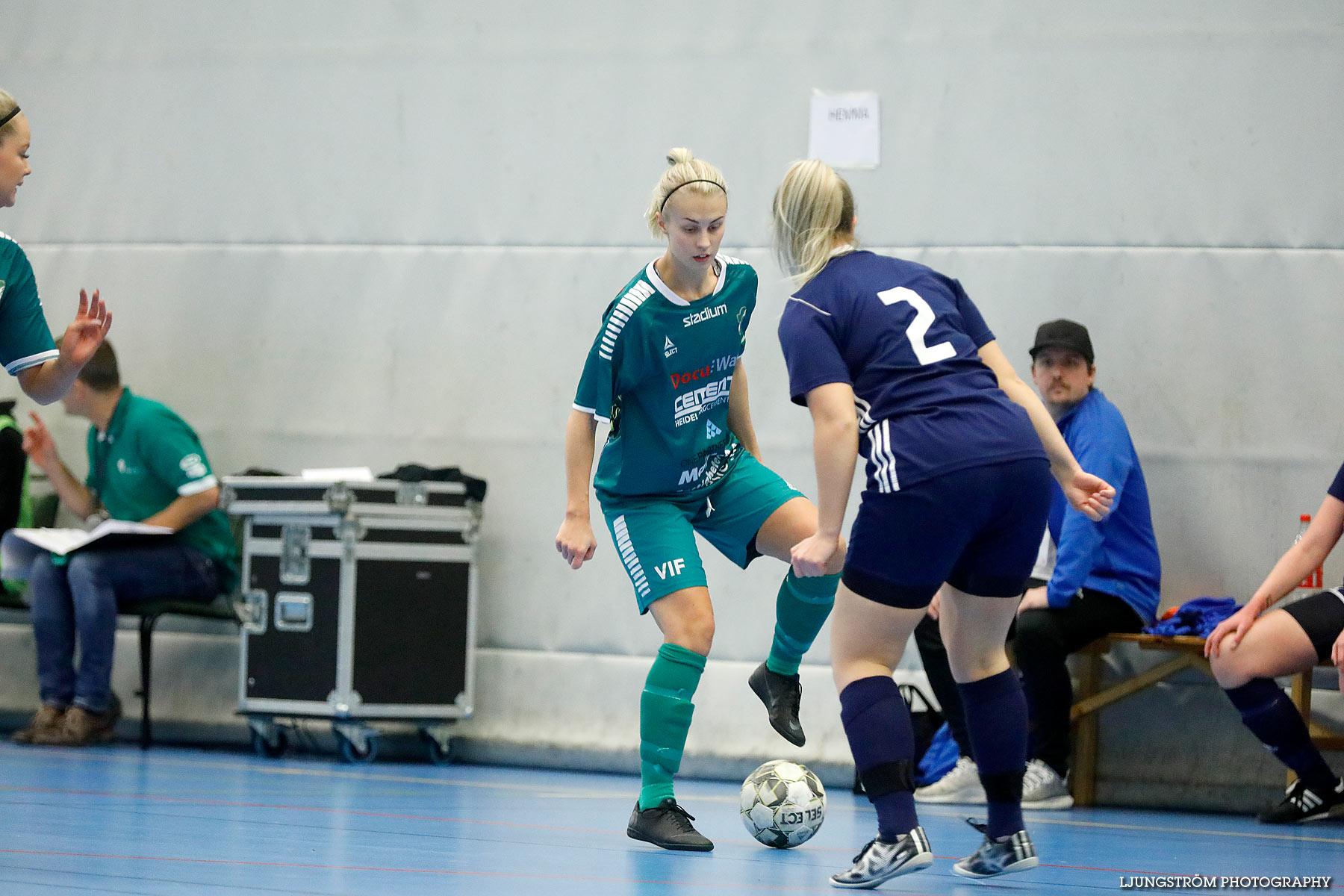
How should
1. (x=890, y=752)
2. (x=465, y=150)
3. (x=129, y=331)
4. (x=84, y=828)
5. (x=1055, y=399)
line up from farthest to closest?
(x=129, y=331) → (x=465, y=150) → (x=1055, y=399) → (x=84, y=828) → (x=890, y=752)

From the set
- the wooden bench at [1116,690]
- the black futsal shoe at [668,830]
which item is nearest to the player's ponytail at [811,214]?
the black futsal shoe at [668,830]

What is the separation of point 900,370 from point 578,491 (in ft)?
3.74

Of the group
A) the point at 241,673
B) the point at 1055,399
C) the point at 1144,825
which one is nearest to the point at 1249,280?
the point at 1055,399

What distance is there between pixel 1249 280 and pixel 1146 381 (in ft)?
1.96

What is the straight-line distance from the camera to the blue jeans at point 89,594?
648 centimetres

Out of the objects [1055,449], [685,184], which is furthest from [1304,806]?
[685,184]

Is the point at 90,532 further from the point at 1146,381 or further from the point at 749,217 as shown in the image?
the point at 1146,381

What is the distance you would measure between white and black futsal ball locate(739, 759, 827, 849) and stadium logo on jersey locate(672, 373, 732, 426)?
3.37ft

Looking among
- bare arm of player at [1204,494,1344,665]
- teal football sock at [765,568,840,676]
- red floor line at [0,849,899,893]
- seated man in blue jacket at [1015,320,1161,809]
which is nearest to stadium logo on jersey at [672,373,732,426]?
teal football sock at [765,568,840,676]

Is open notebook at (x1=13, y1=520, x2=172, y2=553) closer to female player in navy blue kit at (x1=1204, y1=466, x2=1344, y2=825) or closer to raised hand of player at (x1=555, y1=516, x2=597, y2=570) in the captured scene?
raised hand of player at (x1=555, y1=516, x2=597, y2=570)

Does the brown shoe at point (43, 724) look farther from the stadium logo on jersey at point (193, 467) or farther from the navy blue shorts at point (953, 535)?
the navy blue shorts at point (953, 535)

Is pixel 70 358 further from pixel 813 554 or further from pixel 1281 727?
pixel 1281 727

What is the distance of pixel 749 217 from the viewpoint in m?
6.48

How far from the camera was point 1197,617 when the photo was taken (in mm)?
5617
